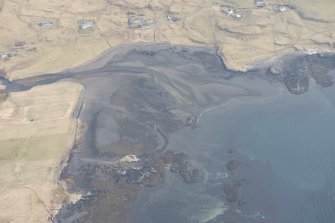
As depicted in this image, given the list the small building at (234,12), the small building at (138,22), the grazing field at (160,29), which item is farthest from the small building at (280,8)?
the small building at (138,22)

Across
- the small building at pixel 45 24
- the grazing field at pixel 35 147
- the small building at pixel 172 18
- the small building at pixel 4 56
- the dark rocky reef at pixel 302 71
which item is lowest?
the grazing field at pixel 35 147

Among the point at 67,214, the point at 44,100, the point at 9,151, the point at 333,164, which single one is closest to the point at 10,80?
the point at 44,100

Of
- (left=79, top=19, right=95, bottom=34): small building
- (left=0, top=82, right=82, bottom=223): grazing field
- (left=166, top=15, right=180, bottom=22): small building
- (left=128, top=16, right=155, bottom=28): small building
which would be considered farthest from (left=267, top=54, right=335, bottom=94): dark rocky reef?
(left=79, top=19, right=95, bottom=34): small building

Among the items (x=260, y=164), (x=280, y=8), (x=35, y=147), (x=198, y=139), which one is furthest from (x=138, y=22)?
(x=260, y=164)

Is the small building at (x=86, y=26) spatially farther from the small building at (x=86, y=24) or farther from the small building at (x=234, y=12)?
the small building at (x=234, y=12)

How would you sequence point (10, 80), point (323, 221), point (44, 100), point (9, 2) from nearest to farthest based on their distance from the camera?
point (323, 221), point (44, 100), point (10, 80), point (9, 2)

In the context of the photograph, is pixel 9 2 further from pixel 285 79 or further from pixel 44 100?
pixel 285 79

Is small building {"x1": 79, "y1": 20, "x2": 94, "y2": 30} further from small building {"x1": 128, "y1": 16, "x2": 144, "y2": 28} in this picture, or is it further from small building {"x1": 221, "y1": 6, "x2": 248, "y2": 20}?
small building {"x1": 221, "y1": 6, "x2": 248, "y2": 20}
